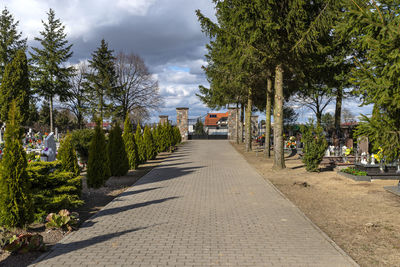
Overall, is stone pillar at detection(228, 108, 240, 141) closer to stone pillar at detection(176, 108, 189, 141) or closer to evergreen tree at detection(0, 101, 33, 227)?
stone pillar at detection(176, 108, 189, 141)

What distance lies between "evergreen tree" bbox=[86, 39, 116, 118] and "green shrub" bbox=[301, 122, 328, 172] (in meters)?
30.8

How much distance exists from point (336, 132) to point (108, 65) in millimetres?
29674

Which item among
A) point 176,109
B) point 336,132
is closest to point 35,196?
point 336,132

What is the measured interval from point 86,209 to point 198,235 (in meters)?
3.22

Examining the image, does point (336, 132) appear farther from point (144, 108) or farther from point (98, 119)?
point (144, 108)

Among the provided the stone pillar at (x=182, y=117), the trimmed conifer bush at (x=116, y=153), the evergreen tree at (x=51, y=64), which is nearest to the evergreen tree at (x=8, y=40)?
the evergreen tree at (x=51, y=64)

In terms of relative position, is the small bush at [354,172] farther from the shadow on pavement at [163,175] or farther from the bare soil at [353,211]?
the shadow on pavement at [163,175]

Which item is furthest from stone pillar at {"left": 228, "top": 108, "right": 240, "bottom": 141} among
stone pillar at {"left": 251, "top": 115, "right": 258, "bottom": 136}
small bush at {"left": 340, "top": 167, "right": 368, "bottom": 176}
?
small bush at {"left": 340, "top": 167, "right": 368, "bottom": 176}

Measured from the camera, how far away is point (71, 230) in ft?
17.7

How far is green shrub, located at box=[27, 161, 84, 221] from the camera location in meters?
5.86

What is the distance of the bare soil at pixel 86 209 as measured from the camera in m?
4.21

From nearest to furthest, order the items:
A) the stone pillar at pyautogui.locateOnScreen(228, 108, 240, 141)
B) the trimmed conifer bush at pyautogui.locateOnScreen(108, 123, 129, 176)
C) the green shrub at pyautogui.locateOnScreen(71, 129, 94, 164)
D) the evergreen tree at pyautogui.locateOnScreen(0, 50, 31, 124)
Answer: the trimmed conifer bush at pyautogui.locateOnScreen(108, 123, 129, 176), the green shrub at pyautogui.locateOnScreen(71, 129, 94, 164), the evergreen tree at pyautogui.locateOnScreen(0, 50, 31, 124), the stone pillar at pyautogui.locateOnScreen(228, 108, 240, 141)

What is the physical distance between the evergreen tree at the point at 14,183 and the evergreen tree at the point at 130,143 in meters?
7.09

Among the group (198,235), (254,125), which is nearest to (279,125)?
(198,235)
